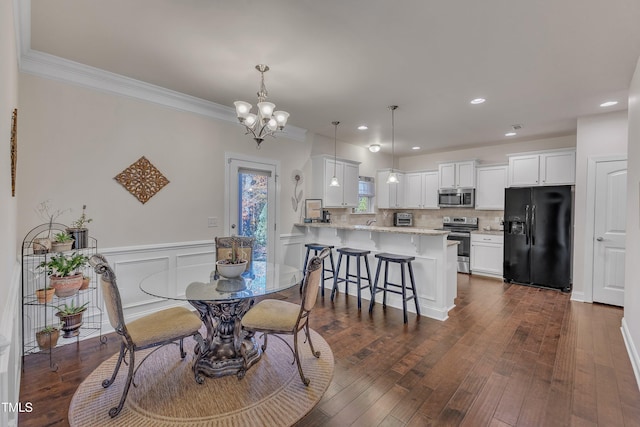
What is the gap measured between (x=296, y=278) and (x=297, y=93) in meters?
2.21

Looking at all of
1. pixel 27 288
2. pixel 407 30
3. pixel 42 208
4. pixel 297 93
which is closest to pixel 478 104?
pixel 407 30

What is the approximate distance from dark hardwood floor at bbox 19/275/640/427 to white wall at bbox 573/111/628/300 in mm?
685

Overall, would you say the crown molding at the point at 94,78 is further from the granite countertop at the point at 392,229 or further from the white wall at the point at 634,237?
the white wall at the point at 634,237

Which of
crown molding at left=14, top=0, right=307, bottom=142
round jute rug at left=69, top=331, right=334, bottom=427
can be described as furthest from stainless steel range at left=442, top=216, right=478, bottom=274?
crown molding at left=14, top=0, right=307, bottom=142

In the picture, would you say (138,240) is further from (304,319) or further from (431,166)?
(431,166)

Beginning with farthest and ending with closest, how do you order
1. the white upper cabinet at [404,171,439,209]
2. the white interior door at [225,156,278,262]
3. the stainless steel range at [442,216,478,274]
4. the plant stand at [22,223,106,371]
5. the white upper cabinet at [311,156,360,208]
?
the white upper cabinet at [404,171,439,209] < the stainless steel range at [442,216,478,274] < the white upper cabinet at [311,156,360,208] < the white interior door at [225,156,278,262] < the plant stand at [22,223,106,371]

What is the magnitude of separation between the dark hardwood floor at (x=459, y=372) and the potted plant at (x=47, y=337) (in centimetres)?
12

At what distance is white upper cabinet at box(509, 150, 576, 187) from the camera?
484 centimetres

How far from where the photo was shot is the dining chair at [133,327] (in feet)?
6.02

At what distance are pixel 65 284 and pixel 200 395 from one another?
1556 millimetres

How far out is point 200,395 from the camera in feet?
6.68

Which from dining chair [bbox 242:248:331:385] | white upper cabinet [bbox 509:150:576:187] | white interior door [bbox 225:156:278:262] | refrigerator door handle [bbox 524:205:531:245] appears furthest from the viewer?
refrigerator door handle [bbox 524:205:531:245]

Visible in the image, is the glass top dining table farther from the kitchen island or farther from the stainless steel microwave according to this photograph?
the stainless steel microwave

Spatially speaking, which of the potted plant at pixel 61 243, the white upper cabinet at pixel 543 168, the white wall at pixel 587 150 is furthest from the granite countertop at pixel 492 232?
the potted plant at pixel 61 243
